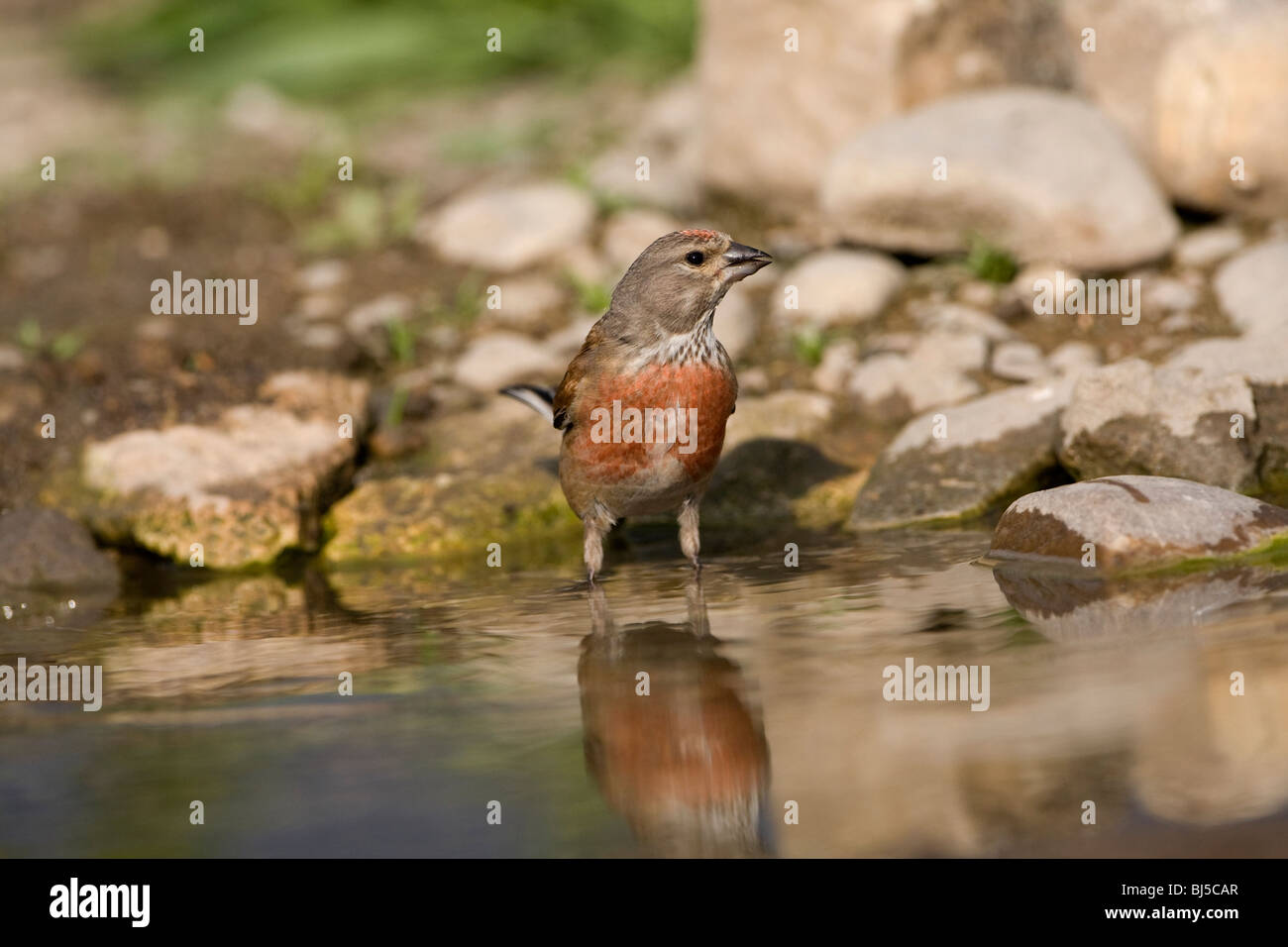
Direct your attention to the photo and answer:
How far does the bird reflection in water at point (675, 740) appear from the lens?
3387mm

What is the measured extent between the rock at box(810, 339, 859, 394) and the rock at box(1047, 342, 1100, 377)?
1.00 m

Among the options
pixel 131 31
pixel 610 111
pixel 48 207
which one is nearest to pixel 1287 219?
pixel 610 111

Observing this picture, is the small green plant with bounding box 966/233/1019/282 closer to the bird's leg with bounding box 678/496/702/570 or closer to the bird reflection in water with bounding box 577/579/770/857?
the bird's leg with bounding box 678/496/702/570

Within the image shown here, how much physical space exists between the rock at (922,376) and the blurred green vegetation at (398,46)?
19.8 ft

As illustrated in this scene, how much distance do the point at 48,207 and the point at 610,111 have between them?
14.1ft

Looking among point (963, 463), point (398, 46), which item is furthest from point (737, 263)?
point (398, 46)

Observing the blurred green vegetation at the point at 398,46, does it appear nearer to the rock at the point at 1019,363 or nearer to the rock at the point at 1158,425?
the rock at the point at 1019,363

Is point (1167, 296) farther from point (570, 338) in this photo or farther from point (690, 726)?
point (690, 726)

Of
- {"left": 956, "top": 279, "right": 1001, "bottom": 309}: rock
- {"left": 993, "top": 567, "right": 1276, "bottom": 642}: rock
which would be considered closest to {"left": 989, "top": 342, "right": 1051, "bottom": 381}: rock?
{"left": 956, "top": 279, "right": 1001, "bottom": 309}: rock

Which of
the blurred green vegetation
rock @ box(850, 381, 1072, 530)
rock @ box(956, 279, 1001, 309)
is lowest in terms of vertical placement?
rock @ box(850, 381, 1072, 530)

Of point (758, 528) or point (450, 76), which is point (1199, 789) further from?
point (450, 76)

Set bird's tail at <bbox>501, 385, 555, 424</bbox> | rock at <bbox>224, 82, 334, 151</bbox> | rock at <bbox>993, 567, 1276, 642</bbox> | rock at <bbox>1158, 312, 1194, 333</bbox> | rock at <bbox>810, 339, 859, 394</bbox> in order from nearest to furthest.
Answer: rock at <bbox>993, 567, 1276, 642</bbox>, bird's tail at <bbox>501, 385, 555, 424</bbox>, rock at <bbox>1158, 312, 1194, 333</bbox>, rock at <bbox>810, 339, 859, 394</bbox>, rock at <bbox>224, 82, 334, 151</bbox>

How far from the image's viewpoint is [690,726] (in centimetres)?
402

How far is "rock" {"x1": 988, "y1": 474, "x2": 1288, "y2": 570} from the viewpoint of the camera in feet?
16.6
